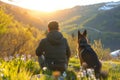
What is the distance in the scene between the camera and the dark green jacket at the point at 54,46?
36.1 ft

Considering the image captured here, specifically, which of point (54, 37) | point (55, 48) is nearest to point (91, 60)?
point (55, 48)

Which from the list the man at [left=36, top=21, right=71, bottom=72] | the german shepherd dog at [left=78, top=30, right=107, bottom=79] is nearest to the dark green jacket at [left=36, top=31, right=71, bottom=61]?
the man at [left=36, top=21, right=71, bottom=72]

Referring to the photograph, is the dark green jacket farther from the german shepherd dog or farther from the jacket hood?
the german shepherd dog

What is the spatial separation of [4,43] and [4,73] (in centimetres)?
6582

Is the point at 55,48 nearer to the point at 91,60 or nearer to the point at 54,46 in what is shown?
the point at 54,46

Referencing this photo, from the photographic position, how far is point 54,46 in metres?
11.2

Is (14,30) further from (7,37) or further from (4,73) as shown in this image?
(4,73)

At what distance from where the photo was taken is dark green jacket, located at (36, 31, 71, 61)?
36.1ft

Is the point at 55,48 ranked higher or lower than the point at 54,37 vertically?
lower

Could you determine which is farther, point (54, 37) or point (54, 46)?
point (54, 46)

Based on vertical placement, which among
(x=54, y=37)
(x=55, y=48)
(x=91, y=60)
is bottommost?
(x=91, y=60)

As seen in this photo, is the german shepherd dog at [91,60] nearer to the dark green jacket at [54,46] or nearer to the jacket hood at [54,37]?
the dark green jacket at [54,46]

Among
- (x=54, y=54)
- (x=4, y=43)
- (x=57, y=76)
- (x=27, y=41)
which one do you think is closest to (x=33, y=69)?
(x=54, y=54)

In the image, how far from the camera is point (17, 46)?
76.8 metres
